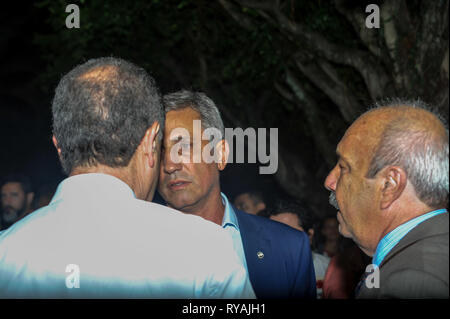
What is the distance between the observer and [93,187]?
6.01 feet

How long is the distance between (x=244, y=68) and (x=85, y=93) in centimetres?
930

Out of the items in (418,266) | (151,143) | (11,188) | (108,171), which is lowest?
(418,266)

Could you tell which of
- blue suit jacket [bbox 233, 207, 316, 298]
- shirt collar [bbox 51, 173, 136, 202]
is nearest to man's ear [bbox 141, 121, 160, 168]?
shirt collar [bbox 51, 173, 136, 202]

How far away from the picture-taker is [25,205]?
790 centimetres

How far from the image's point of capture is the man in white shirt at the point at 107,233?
1.74 metres

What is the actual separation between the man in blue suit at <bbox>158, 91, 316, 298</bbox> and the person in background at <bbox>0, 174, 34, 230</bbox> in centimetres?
471

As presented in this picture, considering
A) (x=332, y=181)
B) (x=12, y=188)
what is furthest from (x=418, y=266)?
(x=12, y=188)

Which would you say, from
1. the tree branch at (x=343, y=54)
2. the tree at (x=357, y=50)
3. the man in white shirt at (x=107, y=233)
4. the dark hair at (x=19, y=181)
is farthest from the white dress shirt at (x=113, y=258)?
the dark hair at (x=19, y=181)

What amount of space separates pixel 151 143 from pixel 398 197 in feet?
3.34

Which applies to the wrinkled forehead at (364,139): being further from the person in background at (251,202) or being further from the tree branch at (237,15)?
the tree branch at (237,15)

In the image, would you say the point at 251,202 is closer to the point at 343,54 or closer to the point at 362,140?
the point at 343,54

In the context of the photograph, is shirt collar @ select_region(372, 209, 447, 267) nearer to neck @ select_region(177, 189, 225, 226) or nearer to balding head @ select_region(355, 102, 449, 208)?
balding head @ select_region(355, 102, 449, 208)

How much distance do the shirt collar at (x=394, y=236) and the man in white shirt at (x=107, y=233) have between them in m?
0.73

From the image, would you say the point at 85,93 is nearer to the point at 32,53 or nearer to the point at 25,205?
the point at 25,205
